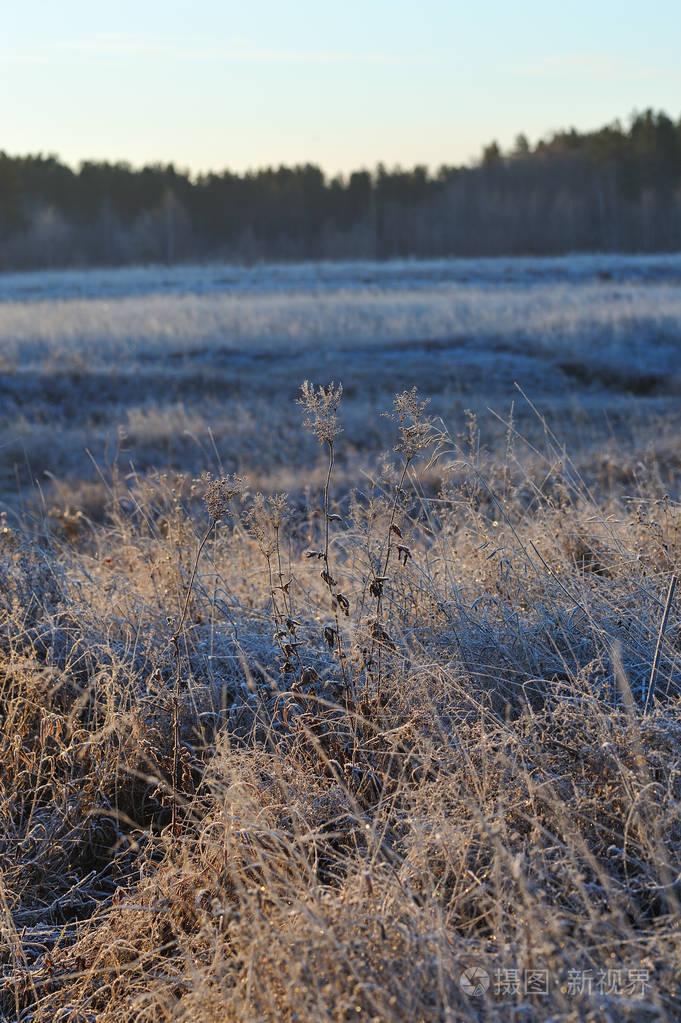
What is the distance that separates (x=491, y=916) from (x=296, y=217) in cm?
6750

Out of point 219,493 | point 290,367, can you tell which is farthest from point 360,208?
point 219,493

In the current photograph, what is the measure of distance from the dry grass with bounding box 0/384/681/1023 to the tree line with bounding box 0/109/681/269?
176 ft

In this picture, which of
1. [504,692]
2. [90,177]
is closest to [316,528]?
[504,692]

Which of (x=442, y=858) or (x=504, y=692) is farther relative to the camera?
(x=504, y=692)

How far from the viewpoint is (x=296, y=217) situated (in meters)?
65.1

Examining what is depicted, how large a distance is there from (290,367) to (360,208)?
56730 mm

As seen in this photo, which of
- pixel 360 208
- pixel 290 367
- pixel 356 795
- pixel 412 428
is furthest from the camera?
pixel 360 208

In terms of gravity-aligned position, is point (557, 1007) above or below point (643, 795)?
below

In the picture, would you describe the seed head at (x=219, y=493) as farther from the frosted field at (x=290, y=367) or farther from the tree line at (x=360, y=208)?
the tree line at (x=360, y=208)

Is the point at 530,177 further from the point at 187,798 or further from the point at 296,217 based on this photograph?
the point at 187,798

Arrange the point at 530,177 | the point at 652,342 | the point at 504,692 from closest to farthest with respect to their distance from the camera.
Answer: the point at 504,692
the point at 652,342
the point at 530,177

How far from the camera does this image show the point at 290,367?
14.8 meters

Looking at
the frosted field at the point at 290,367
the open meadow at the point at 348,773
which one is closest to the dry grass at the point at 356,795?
the open meadow at the point at 348,773

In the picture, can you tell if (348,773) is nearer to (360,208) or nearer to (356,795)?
(356,795)
